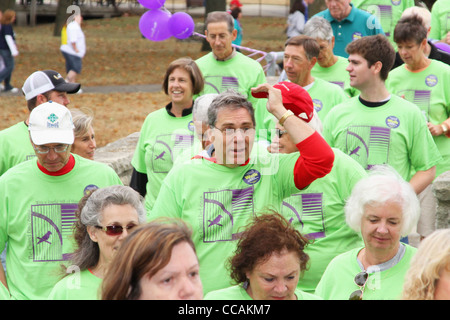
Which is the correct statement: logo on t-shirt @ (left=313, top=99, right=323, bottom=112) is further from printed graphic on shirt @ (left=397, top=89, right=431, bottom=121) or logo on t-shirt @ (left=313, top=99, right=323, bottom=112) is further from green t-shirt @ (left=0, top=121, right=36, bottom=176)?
green t-shirt @ (left=0, top=121, right=36, bottom=176)

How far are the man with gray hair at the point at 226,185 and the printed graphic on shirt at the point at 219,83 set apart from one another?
368cm

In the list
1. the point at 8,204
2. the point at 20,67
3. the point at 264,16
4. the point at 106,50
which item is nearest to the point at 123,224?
the point at 8,204

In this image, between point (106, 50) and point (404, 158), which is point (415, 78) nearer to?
point (404, 158)

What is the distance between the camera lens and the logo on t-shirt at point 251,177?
5.04 meters

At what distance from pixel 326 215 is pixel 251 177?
2.36 feet

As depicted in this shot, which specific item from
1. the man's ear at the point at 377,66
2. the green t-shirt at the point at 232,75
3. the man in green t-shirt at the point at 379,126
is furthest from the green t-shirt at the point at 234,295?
the green t-shirt at the point at 232,75

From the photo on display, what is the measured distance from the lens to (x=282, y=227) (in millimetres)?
4281

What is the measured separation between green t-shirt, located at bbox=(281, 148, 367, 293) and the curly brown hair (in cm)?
108

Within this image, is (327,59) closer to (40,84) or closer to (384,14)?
(384,14)

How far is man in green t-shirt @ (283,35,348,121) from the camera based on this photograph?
25.2 feet

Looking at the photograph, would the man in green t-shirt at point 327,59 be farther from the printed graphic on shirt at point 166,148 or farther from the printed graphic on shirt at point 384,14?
the printed graphic on shirt at point 384,14

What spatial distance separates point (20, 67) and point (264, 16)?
68.0ft

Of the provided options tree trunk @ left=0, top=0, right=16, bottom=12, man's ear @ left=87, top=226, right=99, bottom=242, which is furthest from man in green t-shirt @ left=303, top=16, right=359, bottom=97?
tree trunk @ left=0, top=0, right=16, bottom=12

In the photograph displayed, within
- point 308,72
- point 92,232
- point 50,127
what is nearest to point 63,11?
point 308,72
